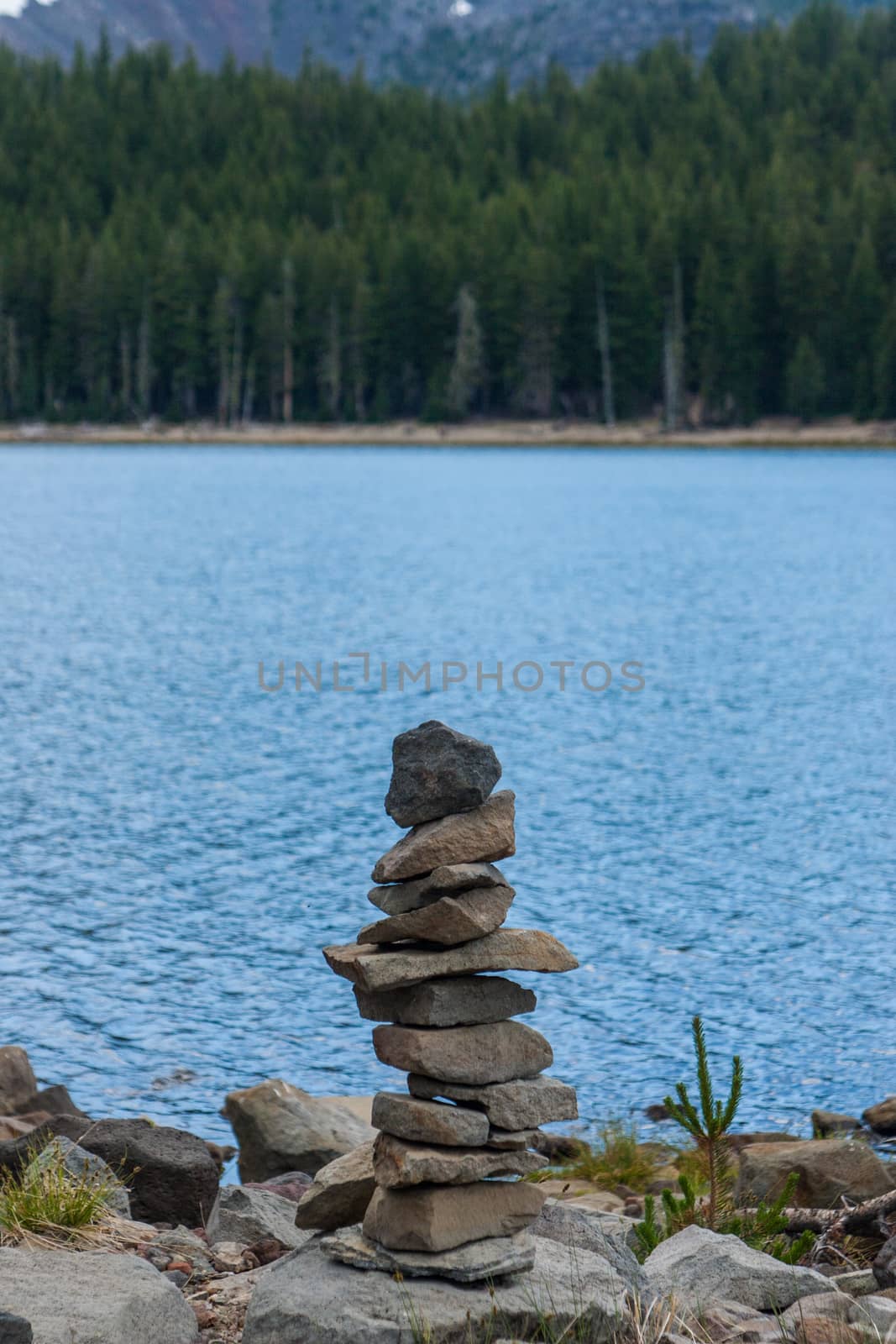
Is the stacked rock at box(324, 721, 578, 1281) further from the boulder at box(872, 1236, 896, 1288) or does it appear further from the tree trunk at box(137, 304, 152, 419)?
the tree trunk at box(137, 304, 152, 419)

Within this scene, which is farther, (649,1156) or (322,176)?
(322,176)

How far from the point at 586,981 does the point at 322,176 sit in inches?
6140

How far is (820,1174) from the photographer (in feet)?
24.6

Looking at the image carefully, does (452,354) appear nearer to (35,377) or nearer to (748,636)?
(35,377)

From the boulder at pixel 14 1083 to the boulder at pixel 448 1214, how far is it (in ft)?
13.3

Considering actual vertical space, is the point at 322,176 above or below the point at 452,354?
above

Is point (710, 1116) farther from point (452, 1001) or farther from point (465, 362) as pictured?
point (465, 362)

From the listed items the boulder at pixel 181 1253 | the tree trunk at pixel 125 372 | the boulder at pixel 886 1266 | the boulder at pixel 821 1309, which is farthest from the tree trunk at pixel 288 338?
the boulder at pixel 821 1309

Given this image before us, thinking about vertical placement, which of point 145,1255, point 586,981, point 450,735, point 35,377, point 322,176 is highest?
point 322,176

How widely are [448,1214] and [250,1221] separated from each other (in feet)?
4.62

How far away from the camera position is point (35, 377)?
130m

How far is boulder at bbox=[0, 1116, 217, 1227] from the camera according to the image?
7.00 meters

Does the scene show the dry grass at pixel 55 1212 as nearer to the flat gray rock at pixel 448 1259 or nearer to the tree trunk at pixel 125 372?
the flat gray rock at pixel 448 1259

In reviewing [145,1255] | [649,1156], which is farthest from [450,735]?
[649,1156]
